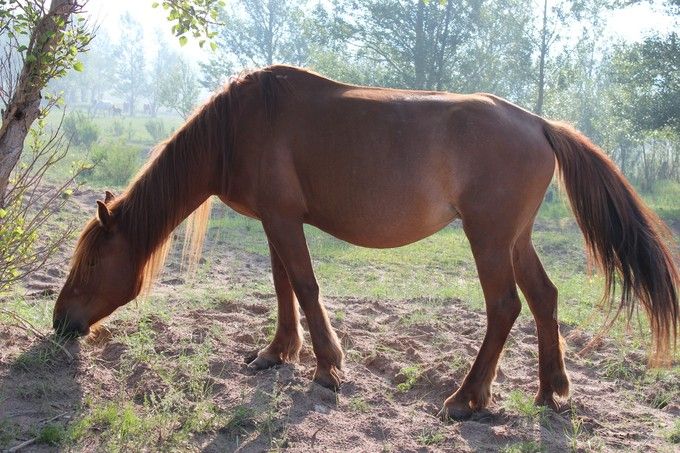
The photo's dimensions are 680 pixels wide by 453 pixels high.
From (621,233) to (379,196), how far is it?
1551mm

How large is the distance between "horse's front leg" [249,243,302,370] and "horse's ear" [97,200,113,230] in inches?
43.7

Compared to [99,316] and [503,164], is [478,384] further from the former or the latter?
[99,316]

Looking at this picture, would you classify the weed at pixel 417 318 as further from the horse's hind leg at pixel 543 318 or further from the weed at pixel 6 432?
the weed at pixel 6 432

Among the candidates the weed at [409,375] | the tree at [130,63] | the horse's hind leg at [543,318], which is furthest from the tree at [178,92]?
the tree at [130,63]

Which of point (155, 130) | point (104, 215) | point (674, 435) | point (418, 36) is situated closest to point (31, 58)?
point (104, 215)

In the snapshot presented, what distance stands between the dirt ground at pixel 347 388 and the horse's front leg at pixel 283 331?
9cm

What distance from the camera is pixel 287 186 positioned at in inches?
169

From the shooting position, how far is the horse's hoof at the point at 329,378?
4.20 metres

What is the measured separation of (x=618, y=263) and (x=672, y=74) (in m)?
15.2

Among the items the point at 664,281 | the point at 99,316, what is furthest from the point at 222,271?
the point at 664,281

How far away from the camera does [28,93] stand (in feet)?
13.5

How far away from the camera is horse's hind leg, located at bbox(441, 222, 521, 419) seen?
3963 millimetres

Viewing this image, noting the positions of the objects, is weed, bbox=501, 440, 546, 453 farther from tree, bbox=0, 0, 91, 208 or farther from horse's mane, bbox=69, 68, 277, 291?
tree, bbox=0, 0, 91, 208

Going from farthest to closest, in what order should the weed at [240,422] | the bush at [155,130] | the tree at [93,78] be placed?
the tree at [93,78] < the bush at [155,130] < the weed at [240,422]
